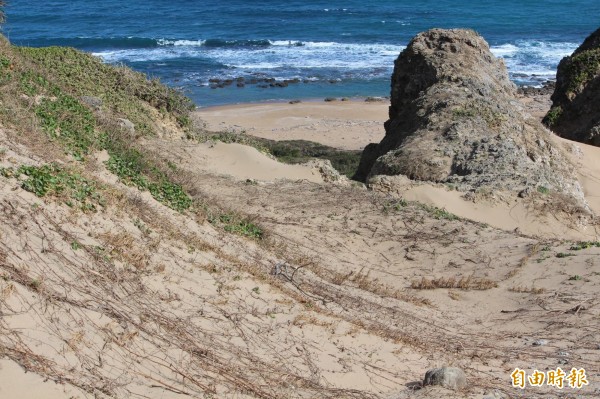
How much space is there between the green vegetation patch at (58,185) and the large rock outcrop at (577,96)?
18889 mm

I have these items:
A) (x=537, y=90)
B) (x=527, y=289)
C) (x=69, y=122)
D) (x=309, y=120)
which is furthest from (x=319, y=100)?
(x=527, y=289)

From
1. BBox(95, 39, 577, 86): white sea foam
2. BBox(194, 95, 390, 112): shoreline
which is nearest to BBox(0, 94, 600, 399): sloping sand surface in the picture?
BBox(194, 95, 390, 112): shoreline

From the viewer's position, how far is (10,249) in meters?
7.68

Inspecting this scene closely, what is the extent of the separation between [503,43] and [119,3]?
36848 millimetres

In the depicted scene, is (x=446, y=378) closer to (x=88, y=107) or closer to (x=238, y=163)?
(x=238, y=163)

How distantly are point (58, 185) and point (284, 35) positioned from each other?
51.3 m

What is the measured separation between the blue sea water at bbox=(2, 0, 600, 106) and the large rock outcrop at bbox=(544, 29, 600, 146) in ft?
57.5

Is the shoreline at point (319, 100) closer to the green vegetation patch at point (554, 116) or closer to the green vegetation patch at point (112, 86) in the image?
the green vegetation patch at point (554, 116)

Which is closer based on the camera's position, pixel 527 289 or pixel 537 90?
pixel 527 289

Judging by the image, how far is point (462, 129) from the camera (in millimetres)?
17344

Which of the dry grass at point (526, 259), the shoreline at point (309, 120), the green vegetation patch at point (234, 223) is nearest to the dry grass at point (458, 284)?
the dry grass at point (526, 259)

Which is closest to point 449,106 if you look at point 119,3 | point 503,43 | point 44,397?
point 44,397

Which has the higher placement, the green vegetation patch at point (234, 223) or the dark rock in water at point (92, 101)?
the dark rock in water at point (92, 101)

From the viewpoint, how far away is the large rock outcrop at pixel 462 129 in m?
16.2
